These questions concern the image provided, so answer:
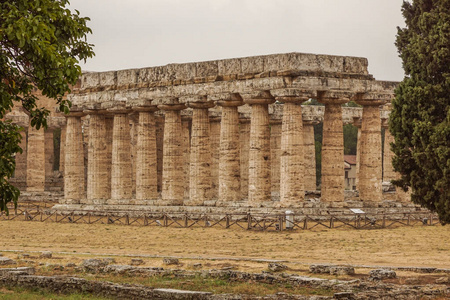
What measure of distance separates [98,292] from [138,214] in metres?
32.9

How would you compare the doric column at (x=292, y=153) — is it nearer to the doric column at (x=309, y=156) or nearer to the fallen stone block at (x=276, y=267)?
the doric column at (x=309, y=156)

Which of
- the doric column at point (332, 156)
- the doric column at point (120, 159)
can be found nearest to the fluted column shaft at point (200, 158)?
the doric column at point (120, 159)

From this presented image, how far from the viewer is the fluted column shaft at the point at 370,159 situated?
5959 cm

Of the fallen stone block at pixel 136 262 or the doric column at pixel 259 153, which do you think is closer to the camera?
the fallen stone block at pixel 136 262

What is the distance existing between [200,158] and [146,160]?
572 cm

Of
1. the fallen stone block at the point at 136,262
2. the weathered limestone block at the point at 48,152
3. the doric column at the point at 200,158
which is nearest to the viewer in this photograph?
the fallen stone block at the point at 136,262

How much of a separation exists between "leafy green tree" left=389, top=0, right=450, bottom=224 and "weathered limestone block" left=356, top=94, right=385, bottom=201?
52.1 feet

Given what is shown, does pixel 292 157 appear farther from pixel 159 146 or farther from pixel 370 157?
pixel 159 146

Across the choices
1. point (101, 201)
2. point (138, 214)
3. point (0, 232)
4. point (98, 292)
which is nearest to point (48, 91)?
point (98, 292)

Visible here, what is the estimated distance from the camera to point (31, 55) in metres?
24.3

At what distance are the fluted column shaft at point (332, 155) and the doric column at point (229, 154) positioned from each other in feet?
20.2

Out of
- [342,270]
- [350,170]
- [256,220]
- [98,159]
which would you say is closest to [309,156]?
[98,159]

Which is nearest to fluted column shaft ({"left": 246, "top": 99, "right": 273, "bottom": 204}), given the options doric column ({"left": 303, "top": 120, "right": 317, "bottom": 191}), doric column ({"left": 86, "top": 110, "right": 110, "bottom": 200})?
doric column ({"left": 86, "top": 110, "right": 110, "bottom": 200})

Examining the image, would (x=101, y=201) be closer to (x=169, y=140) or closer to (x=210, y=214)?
(x=169, y=140)
